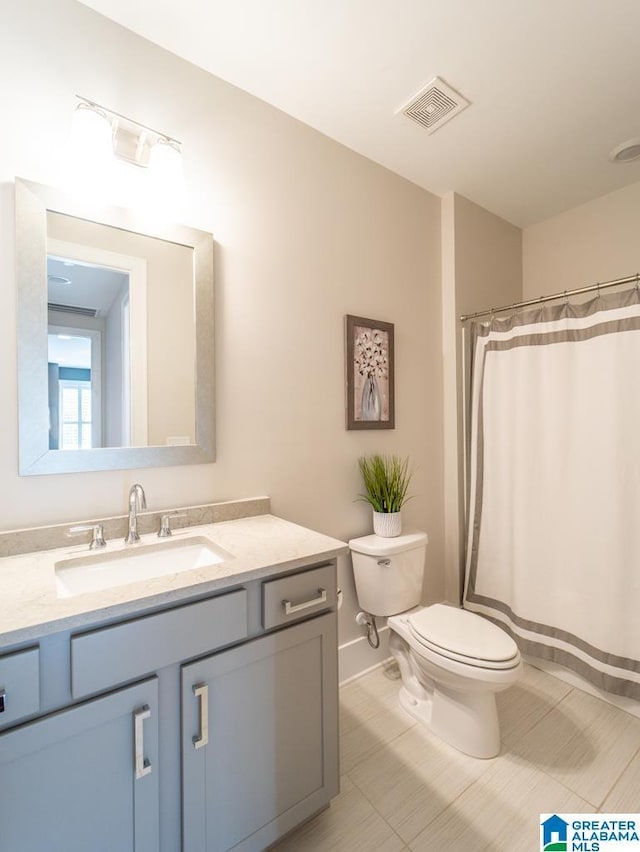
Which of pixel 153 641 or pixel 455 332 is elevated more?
pixel 455 332

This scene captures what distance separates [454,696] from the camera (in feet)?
5.04

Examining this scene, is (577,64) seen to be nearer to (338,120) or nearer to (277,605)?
(338,120)

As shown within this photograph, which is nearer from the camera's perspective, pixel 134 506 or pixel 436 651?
pixel 134 506

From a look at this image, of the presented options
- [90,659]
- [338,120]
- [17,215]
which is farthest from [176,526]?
[338,120]

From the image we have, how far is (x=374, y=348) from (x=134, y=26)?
1470mm

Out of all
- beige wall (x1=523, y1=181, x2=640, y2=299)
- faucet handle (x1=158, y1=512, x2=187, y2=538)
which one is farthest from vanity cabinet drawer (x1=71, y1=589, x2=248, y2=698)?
beige wall (x1=523, y1=181, x2=640, y2=299)

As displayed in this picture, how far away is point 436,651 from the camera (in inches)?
58.7

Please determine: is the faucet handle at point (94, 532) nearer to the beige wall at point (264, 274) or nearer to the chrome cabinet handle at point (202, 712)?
the beige wall at point (264, 274)

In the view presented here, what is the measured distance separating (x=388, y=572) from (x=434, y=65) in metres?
2.04

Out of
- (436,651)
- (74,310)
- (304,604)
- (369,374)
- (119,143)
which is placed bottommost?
(436,651)

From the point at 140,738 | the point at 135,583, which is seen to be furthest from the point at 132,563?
the point at 140,738

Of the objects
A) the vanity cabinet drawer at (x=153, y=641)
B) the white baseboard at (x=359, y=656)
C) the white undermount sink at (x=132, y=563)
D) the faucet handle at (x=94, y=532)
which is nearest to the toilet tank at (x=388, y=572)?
the white baseboard at (x=359, y=656)

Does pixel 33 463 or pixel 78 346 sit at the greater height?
pixel 78 346

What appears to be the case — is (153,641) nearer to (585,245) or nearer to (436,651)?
(436,651)
